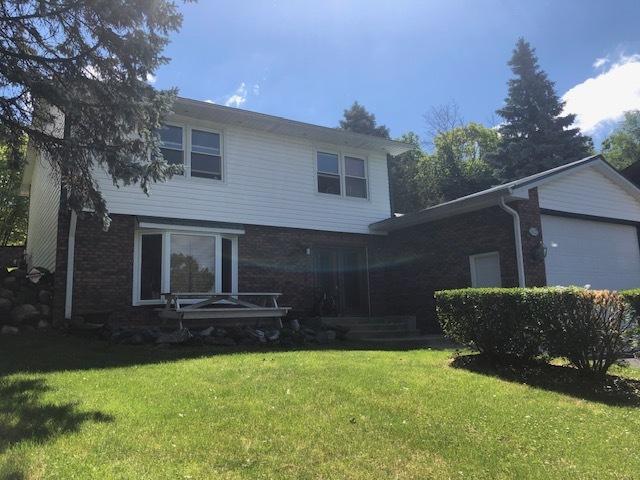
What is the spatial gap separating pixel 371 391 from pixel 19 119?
7656 mm

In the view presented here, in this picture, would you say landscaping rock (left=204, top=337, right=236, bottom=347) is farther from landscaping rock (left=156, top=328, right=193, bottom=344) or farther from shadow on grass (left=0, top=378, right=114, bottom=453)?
shadow on grass (left=0, top=378, right=114, bottom=453)

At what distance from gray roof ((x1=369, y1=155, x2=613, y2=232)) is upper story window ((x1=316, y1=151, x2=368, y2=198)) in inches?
49.8

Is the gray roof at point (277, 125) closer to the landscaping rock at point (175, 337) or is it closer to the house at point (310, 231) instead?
the house at point (310, 231)

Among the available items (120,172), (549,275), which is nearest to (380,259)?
(549,275)

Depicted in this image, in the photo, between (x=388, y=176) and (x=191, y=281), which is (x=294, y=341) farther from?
(x=388, y=176)

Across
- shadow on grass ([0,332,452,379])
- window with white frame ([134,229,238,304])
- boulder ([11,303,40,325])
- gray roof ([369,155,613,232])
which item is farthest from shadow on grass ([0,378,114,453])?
gray roof ([369,155,613,232])

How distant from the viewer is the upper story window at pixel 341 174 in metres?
16.2

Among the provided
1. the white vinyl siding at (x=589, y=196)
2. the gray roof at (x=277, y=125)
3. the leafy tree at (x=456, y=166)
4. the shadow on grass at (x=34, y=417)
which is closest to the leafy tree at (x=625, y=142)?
the leafy tree at (x=456, y=166)

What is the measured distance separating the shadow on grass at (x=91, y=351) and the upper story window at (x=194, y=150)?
5.02 metres

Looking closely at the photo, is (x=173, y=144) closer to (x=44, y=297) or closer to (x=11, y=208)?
(x=44, y=297)

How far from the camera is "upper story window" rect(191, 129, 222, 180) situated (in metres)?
14.1

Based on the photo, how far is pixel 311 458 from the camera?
4.28 m

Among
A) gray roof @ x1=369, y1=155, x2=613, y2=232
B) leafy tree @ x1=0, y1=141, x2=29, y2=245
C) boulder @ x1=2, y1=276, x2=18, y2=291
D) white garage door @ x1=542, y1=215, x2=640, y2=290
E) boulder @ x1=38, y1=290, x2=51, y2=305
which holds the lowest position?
boulder @ x1=38, y1=290, x2=51, y2=305

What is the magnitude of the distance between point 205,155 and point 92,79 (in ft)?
17.2
